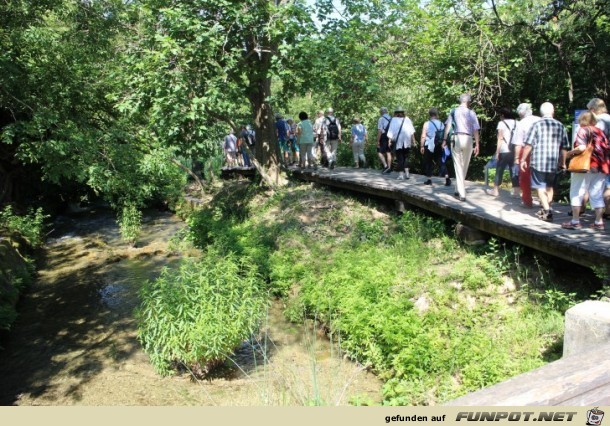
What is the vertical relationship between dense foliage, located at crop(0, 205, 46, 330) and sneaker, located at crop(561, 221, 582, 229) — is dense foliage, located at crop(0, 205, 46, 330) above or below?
below

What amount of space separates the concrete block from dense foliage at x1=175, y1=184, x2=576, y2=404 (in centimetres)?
146

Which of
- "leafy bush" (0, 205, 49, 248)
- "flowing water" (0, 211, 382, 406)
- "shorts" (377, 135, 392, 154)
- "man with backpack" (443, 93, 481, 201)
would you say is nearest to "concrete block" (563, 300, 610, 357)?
"flowing water" (0, 211, 382, 406)

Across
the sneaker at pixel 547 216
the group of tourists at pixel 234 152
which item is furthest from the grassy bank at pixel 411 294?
the group of tourists at pixel 234 152

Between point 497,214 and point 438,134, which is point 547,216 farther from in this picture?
point 438,134

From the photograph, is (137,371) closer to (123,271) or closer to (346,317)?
(346,317)

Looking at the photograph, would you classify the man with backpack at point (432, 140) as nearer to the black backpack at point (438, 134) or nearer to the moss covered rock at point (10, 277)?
the black backpack at point (438, 134)

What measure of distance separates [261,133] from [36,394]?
8.84 meters

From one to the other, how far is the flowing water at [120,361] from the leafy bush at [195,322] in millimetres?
320

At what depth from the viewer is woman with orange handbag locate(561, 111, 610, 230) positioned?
19.2 feet

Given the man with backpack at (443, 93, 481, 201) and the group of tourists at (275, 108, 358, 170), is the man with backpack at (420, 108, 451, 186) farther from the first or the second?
the group of tourists at (275, 108, 358, 170)

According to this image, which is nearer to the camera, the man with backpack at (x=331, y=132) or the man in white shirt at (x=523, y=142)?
the man in white shirt at (x=523, y=142)

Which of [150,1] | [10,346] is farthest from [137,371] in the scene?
[150,1]

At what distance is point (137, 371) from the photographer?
6590mm

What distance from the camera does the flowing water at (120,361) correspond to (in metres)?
5.20
